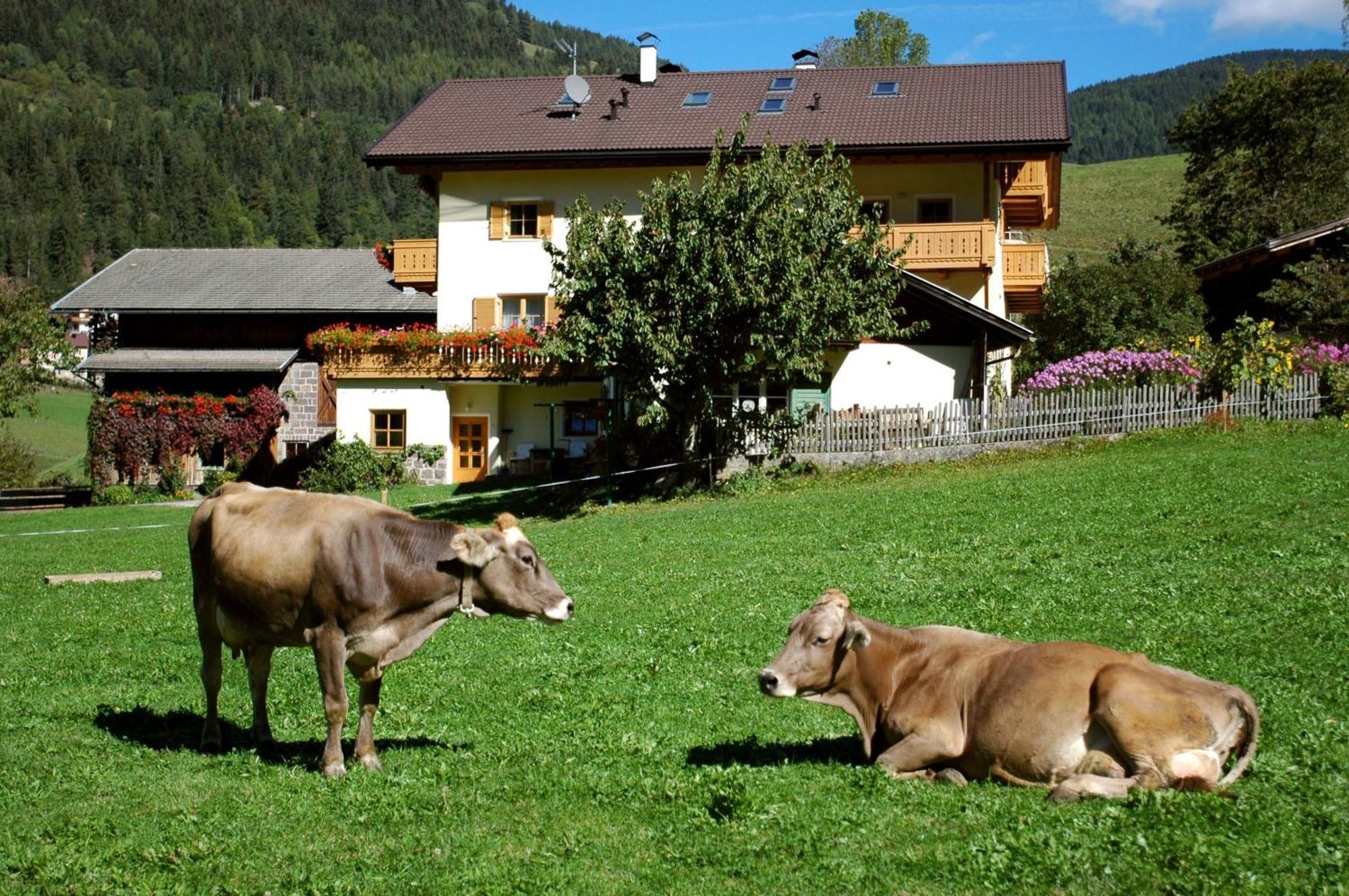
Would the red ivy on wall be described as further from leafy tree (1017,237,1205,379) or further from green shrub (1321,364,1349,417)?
green shrub (1321,364,1349,417)

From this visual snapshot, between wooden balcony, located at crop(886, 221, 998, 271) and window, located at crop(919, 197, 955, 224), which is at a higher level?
window, located at crop(919, 197, 955, 224)

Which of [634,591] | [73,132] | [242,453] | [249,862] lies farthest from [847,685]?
[73,132]

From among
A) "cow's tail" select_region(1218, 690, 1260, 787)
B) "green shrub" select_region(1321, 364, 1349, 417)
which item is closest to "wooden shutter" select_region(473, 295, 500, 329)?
"green shrub" select_region(1321, 364, 1349, 417)

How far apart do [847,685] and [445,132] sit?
3780cm

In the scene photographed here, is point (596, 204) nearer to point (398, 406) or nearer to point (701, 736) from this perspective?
point (398, 406)

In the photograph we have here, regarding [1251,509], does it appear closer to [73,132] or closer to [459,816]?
[459,816]

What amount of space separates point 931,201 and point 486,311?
1457cm

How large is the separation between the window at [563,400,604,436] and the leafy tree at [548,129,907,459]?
12.1 meters

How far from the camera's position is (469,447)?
1686 inches

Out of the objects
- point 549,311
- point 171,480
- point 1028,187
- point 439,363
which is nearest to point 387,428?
point 439,363

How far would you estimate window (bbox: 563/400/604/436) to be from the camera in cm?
4200

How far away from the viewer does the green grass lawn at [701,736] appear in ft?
22.0

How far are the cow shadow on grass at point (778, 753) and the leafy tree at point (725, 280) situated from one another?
19.1 metres

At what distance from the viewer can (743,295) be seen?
2767cm
